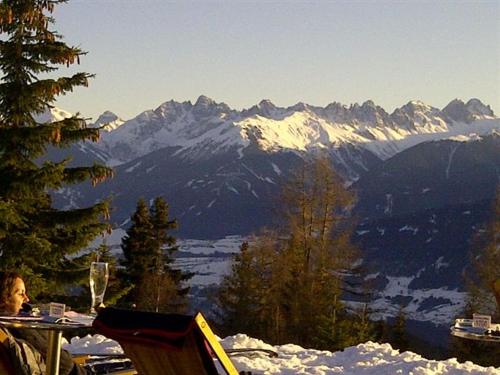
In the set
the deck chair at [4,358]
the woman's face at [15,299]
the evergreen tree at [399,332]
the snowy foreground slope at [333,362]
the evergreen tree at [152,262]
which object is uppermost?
the woman's face at [15,299]

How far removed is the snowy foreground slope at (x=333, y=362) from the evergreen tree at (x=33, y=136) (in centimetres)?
850

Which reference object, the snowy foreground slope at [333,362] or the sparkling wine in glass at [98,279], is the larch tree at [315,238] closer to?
the snowy foreground slope at [333,362]

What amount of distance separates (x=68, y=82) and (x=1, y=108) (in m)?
1.68

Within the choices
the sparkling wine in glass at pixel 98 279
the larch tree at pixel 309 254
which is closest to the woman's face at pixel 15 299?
the sparkling wine in glass at pixel 98 279

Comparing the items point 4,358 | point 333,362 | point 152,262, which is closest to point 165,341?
point 4,358

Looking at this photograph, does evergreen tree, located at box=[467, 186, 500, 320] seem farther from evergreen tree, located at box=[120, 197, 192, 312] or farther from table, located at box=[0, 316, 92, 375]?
table, located at box=[0, 316, 92, 375]

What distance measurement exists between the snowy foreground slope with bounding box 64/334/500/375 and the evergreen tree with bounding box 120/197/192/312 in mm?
29060

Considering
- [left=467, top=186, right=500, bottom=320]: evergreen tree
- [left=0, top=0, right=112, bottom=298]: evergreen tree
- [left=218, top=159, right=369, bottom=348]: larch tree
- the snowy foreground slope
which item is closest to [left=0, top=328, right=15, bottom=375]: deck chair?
the snowy foreground slope

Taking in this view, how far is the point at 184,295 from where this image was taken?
47750 millimetres

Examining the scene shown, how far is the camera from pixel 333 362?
34.0ft

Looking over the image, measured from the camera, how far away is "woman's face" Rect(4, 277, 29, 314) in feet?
17.0

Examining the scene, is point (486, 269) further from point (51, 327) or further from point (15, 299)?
point (51, 327)

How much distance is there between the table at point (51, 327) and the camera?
175 inches

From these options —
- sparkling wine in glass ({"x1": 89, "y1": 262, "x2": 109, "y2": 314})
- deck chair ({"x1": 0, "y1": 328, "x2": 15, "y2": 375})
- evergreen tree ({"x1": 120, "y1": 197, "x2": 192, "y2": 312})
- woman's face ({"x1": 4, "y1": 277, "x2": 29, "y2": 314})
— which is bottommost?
evergreen tree ({"x1": 120, "y1": 197, "x2": 192, "y2": 312})
